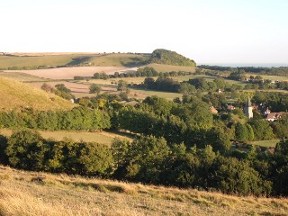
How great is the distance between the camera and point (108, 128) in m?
74.9

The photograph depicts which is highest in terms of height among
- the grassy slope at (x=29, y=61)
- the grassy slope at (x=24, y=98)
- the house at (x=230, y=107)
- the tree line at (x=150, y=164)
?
the grassy slope at (x=29, y=61)

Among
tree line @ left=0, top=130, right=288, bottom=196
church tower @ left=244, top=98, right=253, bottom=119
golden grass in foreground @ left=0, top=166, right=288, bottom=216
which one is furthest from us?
church tower @ left=244, top=98, right=253, bottom=119

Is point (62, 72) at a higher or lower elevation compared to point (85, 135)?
higher

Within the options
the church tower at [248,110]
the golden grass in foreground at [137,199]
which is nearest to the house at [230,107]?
the church tower at [248,110]

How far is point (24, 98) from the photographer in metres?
79.6

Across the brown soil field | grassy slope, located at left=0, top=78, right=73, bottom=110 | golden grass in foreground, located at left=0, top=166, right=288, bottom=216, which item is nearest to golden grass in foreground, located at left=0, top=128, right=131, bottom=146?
grassy slope, located at left=0, top=78, right=73, bottom=110

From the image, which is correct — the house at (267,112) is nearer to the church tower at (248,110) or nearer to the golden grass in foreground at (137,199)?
the church tower at (248,110)

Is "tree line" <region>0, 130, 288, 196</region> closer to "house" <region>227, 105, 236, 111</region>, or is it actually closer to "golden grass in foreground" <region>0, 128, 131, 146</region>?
"golden grass in foreground" <region>0, 128, 131, 146</region>

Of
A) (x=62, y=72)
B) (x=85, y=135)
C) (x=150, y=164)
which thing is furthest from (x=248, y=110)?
(x=150, y=164)

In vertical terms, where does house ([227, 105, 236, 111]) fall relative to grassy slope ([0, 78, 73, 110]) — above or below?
below

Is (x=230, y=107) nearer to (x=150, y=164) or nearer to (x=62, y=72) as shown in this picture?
(x=62, y=72)

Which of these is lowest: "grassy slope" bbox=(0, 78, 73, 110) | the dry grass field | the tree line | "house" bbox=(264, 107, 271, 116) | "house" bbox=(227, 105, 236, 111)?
"house" bbox=(264, 107, 271, 116)

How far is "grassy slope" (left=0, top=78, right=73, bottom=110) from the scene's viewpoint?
74812mm

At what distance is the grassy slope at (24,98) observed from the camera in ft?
245
